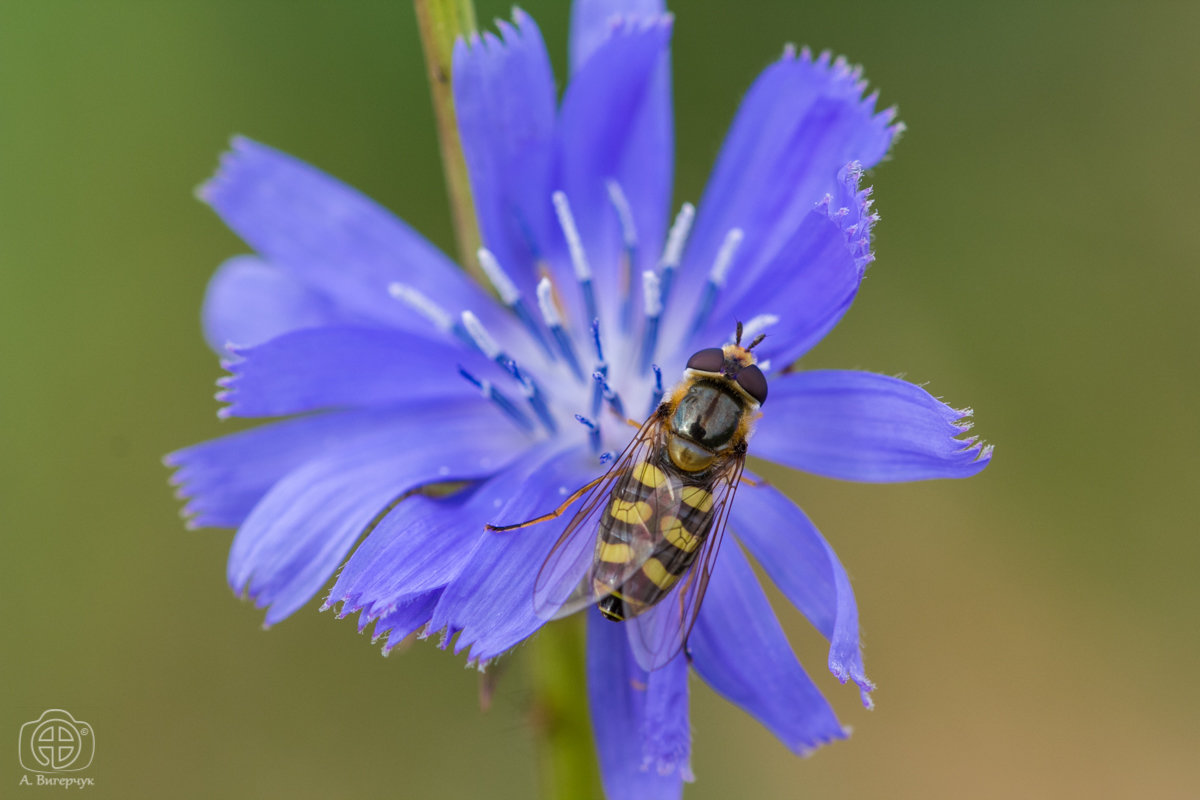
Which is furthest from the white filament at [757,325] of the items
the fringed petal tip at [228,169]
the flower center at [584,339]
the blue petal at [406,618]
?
the fringed petal tip at [228,169]

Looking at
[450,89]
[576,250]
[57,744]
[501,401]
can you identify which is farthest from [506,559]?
[57,744]

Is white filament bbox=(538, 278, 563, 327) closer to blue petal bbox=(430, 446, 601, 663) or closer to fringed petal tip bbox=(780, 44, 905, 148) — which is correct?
blue petal bbox=(430, 446, 601, 663)

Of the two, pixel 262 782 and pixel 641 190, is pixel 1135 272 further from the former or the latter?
pixel 262 782

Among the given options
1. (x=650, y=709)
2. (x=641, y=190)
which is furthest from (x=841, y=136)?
(x=650, y=709)

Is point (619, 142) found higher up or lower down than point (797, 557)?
higher up

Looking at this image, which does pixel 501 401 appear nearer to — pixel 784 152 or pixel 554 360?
pixel 554 360

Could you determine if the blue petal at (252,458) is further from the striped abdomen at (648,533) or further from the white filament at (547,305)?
the striped abdomen at (648,533)
